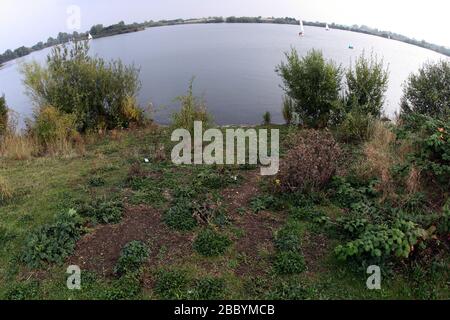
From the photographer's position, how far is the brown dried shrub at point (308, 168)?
5.55 meters

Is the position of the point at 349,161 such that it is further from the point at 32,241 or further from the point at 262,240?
the point at 32,241

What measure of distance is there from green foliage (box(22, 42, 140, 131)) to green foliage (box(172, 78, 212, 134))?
8.38ft

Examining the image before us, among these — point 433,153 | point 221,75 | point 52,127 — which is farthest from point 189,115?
point 221,75

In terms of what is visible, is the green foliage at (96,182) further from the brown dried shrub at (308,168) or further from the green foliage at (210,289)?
the green foliage at (210,289)

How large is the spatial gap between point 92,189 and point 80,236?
1574mm

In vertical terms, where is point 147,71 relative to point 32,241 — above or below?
above

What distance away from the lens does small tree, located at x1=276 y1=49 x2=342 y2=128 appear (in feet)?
30.3

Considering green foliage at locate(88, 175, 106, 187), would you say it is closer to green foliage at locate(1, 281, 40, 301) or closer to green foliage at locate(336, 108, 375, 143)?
green foliage at locate(1, 281, 40, 301)

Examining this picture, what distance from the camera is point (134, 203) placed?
221 inches

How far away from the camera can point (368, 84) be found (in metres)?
9.27

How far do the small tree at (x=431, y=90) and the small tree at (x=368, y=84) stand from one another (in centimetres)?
67

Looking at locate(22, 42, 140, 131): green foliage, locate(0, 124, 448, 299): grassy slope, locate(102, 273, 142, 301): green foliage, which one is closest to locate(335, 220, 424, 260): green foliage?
locate(0, 124, 448, 299): grassy slope

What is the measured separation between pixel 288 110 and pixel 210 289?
7127 mm
